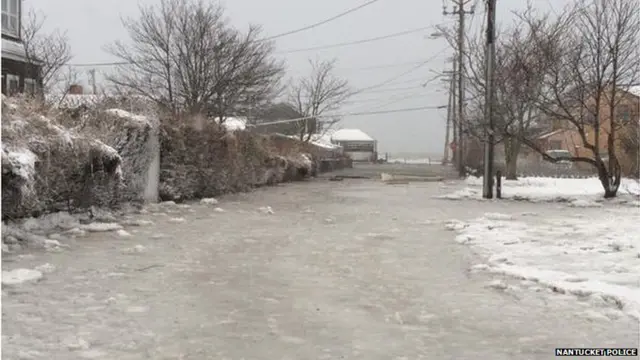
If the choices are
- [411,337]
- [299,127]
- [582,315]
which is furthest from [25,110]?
[299,127]

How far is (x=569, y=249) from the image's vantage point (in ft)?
30.0

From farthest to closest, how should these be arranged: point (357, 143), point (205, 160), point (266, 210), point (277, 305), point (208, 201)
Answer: point (357, 143) → point (205, 160) → point (208, 201) → point (266, 210) → point (277, 305)

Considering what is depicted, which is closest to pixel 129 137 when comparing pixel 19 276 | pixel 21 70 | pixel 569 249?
pixel 19 276

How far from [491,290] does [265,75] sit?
85.5 feet

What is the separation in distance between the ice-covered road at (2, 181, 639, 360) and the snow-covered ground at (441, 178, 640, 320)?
0.36 meters

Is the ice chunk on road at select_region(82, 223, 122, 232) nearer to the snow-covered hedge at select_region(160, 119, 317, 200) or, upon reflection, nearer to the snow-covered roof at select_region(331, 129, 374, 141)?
the snow-covered hedge at select_region(160, 119, 317, 200)

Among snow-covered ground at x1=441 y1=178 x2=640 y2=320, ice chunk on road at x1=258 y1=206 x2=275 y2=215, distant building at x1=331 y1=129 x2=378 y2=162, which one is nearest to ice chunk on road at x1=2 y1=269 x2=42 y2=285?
snow-covered ground at x1=441 y1=178 x2=640 y2=320

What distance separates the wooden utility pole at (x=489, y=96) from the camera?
20.1m

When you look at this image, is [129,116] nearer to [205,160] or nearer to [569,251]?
[205,160]

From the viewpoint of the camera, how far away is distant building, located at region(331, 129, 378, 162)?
10931 cm

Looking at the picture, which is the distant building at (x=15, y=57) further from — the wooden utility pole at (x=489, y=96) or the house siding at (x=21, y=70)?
the wooden utility pole at (x=489, y=96)

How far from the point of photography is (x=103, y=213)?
1199 centimetres

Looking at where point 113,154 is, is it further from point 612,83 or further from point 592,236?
point 612,83

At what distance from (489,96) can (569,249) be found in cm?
1165
